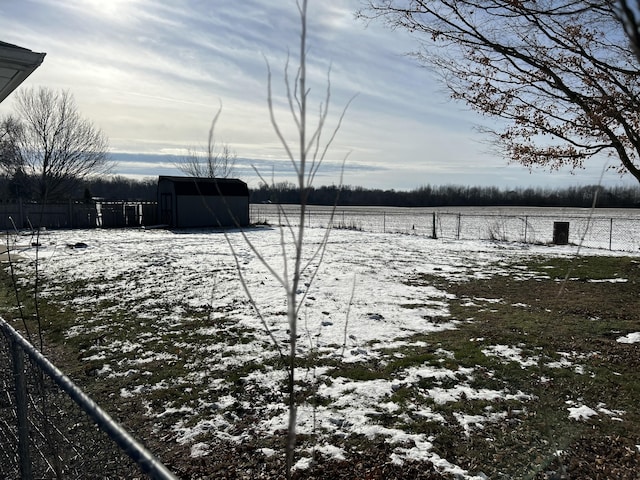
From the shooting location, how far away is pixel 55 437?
2.84 m

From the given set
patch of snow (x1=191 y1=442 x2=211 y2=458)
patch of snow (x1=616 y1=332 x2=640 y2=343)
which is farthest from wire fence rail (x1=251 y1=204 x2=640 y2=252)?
patch of snow (x1=191 y1=442 x2=211 y2=458)

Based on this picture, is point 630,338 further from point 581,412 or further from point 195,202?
point 195,202

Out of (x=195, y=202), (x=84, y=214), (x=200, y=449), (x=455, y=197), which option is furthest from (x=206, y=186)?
(x=455, y=197)

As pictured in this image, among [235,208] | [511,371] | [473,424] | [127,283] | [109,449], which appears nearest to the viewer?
[109,449]

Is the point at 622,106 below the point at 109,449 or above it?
above

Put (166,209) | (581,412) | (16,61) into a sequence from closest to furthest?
(581,412) → (16,61) → (166,209)

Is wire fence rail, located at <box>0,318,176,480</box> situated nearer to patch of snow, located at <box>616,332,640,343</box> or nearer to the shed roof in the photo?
patch of snow, located at <box>616,332,640,343</box>

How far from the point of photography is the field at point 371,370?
334 centimetres

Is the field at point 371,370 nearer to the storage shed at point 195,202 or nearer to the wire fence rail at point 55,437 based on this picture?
the wire fence rail at point 55,437

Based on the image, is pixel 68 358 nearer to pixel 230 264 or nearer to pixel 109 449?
pixel 109 449

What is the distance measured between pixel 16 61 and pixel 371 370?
5.09 m

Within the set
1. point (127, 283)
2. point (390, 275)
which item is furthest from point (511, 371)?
point (127, 283)

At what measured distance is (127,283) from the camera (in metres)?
9.82

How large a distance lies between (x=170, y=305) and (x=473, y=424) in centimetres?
583
